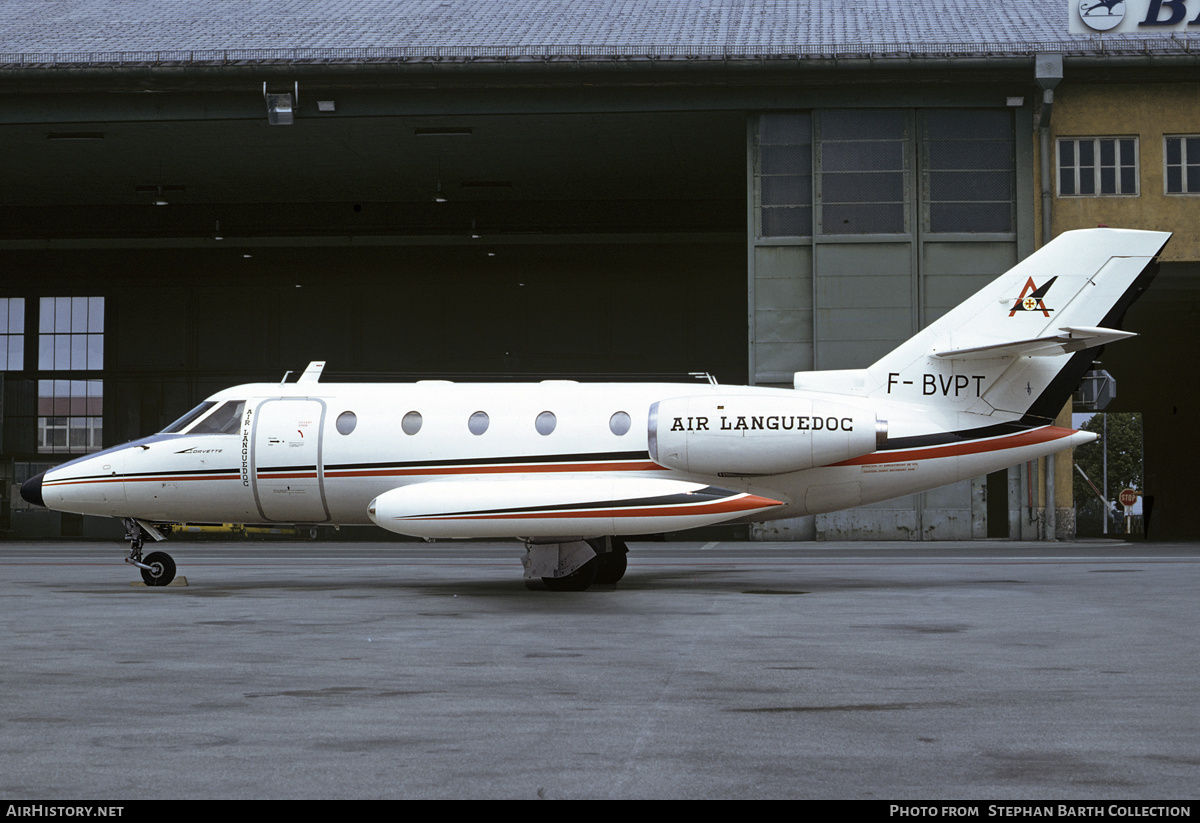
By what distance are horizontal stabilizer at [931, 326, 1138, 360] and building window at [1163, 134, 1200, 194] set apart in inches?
763

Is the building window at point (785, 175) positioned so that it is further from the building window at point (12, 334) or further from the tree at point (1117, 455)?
the tree at point (1117, 455)

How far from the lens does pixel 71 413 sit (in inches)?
2122

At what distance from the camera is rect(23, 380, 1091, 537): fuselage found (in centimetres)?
1669

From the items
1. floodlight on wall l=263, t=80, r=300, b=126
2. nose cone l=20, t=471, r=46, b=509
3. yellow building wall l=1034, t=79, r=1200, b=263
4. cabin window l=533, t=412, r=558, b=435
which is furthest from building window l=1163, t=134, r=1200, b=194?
nose cone l=20, t=471, r=46, b=509

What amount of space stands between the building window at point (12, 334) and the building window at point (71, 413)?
1576 mm

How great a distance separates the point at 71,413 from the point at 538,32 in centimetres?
3065

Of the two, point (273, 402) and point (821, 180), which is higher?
point (821, 180)

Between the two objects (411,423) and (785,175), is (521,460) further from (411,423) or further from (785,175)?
(785,175)

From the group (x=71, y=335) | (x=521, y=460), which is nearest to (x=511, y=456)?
(x=521, y=460)

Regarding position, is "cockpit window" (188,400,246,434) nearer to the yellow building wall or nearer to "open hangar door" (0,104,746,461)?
the yellow building wall

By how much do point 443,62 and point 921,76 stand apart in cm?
1369
